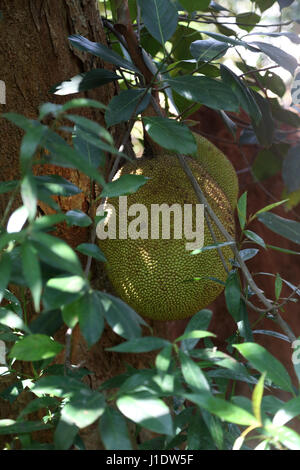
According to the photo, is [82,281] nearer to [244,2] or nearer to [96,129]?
[96,129]

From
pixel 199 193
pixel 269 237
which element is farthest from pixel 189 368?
pixel 269 237

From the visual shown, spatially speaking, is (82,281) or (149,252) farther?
(149,252)

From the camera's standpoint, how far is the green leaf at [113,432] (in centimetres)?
46

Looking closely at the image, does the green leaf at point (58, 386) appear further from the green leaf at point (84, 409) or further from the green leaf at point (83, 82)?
the green leaf at point (83, 82)

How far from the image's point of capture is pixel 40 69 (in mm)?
1006

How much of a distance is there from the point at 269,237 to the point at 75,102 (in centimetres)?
142

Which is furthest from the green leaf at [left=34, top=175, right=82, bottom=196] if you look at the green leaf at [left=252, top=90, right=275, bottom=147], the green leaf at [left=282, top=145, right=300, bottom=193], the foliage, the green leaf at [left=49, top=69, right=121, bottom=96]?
the green leaf at [left=282, top=145, right=300, bottom=193]

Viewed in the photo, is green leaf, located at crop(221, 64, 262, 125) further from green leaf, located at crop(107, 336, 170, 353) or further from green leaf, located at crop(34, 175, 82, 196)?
green leaf, located at crop(107, 336, 170, 353)

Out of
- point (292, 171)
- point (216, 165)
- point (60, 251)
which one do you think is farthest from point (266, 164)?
point (60, 251)

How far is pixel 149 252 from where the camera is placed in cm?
91

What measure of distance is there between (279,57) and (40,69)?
461 millimetres

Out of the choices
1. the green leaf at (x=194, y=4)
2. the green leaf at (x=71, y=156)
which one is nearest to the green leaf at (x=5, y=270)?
the green leaf at (x=71, y=156)

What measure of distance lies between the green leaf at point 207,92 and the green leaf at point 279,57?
0.39 feet

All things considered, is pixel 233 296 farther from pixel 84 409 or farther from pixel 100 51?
pixel 100 51
